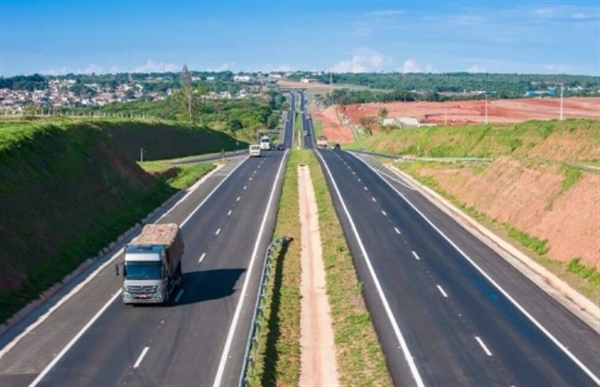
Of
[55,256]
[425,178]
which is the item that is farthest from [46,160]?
[425,178]

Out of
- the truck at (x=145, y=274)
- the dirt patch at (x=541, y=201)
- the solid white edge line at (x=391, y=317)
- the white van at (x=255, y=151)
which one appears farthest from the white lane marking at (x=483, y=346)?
the white van at (x=255, y=151)

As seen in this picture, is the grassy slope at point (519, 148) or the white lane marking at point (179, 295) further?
the grassy slope at point (519, 148)

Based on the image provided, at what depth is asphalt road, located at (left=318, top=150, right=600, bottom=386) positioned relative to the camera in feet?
91.1

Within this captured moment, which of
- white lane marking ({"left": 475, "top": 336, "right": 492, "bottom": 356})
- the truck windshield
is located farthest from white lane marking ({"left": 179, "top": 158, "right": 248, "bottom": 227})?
white lane marking ({"left": 475, "top": 336, "right": 492, "bottom": 356})

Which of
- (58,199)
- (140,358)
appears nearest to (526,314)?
(140,358)

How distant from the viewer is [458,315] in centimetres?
3450

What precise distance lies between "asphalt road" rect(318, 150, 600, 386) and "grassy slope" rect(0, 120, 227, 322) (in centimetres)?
1496

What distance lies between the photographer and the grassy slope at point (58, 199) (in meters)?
39.2

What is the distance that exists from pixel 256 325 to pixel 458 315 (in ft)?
30.1

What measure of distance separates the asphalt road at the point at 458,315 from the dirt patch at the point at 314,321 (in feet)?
6.57

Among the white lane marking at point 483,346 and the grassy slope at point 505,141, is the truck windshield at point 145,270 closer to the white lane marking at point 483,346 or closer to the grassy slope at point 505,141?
the white lane marking at point 483,346

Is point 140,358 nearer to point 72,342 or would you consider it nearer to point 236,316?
point 72,342

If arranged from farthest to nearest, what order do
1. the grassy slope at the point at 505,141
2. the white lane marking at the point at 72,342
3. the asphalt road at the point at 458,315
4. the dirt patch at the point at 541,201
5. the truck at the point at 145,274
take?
the grassy slope at the point at 505,141 < the dirt patch at the point at 541,201 < the truck at the point at 145,274 < the asphalt road at the point at 458,315 < the white lane marking at the point at 72,342

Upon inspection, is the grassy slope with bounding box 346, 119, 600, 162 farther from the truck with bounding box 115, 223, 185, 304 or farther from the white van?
the truck with bounding box 115, 223, 185, 304
